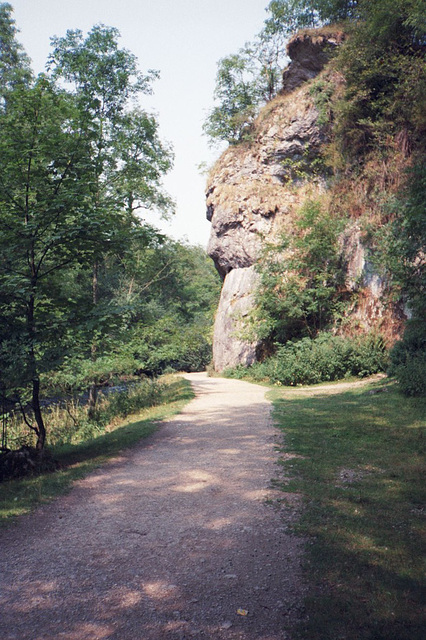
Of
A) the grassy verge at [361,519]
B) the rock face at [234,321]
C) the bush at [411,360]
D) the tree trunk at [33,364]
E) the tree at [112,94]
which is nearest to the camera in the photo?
the grassy verge at [361,519]

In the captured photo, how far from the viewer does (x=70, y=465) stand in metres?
6.38

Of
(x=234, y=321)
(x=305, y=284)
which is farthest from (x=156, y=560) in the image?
(x=234, y=321)

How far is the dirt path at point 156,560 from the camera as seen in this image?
2490 mm

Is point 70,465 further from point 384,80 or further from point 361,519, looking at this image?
point 384,80

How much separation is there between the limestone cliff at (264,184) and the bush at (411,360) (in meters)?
8.75

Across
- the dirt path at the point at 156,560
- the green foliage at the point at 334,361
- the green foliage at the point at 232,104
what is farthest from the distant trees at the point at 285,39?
the dirt path at the point at 156,560

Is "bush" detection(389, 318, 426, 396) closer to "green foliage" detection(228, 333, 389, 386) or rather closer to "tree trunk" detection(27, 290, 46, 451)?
"green foliage" detection(228, 333, 389, 386)

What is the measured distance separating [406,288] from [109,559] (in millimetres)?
10917

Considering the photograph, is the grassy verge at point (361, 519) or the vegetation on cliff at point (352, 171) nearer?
the grassy verge at point (361, 519)

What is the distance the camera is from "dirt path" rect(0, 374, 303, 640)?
249 cm

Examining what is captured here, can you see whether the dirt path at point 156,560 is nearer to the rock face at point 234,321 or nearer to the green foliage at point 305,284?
the green foliage at point 305,284

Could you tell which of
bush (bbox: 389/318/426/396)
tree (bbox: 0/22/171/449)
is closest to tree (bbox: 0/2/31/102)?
tree (bbox: 0/22/171/449)

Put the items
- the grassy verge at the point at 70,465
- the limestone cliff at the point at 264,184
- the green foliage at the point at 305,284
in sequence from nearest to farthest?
the grassy verge at the point at 70,465 < the green foliage at the point at 305,284 < the limestone cliff at the point at 264,184

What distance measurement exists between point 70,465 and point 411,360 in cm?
805
